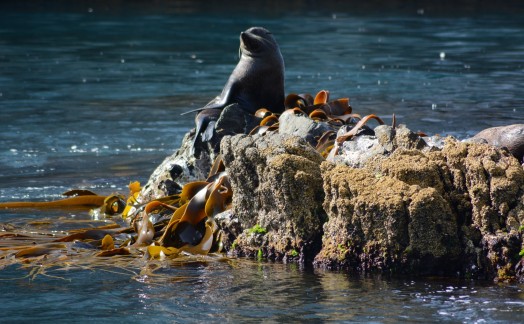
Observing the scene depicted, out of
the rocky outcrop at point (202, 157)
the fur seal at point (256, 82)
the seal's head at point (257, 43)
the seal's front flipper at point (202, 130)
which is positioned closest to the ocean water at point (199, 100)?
the rocky outcrop at point (202, 157)

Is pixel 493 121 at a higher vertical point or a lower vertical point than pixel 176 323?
higher

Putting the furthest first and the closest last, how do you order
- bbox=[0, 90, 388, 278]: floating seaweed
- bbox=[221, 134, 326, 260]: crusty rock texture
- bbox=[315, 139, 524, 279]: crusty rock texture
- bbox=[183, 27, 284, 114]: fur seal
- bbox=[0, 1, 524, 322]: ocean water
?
1. bbox=[183, 27, 284, 114]: fur seal
2. bbox=[0, 90, 388, 278]: floating seaweed
3. bbox=[221, 134, 326, 260]: crusty rock texture
4. bbox=[315, 139, 524, 279]: crusty rock texture
5. bbox=[0, 1, 524, 322]: ocean water

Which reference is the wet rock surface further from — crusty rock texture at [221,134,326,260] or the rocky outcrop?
the rocky outcrop

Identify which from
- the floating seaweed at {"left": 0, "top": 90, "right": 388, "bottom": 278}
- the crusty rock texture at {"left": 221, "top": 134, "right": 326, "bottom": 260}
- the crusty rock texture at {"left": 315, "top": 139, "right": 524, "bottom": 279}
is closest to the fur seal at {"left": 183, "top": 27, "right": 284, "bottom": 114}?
the floating seaweed at {"left": 0, "top": 90, "right": 388, "bottom": 278}

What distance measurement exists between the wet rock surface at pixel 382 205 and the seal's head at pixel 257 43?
1972 millimetres

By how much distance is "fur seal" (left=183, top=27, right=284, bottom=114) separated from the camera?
24.2 ft

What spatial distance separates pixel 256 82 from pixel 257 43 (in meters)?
0.31

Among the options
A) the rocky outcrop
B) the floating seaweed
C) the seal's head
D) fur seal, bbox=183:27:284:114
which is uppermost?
the seal's head

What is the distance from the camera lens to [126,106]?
12812mm

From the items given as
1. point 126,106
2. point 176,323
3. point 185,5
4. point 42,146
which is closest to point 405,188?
point 176,323

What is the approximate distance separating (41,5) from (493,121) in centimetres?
2467

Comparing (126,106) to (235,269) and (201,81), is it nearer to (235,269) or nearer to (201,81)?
(201,81)

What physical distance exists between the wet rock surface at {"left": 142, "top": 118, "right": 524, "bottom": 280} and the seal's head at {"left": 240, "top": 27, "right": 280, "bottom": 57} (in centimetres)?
197

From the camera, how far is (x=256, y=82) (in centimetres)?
739
